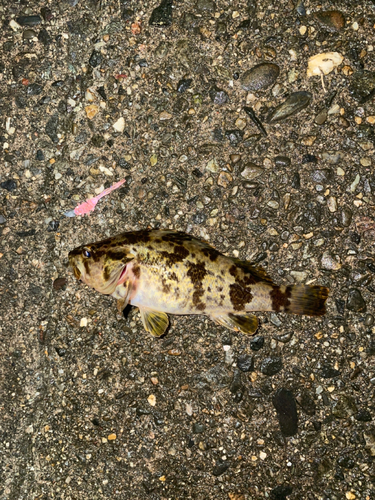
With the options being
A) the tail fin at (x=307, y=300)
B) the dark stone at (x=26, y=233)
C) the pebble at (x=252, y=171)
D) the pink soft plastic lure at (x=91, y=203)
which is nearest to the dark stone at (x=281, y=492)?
the tail fin at (x=307, y=300)

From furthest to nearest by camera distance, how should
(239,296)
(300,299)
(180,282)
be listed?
(300,299), (239,296), (180,282)

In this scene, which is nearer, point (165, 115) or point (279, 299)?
point (279, 299)

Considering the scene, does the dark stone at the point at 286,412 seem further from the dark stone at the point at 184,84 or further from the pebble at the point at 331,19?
the pebble at the point at 331,19

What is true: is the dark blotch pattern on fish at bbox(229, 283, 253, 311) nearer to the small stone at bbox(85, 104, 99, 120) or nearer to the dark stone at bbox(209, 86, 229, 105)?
the dark stone at bbox(209, 86, 229, 105)

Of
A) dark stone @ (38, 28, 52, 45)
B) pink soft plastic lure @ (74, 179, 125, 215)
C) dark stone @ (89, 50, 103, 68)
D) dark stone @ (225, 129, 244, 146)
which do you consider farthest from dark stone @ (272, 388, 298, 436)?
dark stone @ (38, 28, 52, 45)

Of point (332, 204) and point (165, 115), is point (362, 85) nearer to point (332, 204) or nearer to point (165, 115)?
point (332, 204)

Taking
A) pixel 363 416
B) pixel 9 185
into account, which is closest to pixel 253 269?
pixel 363 416
